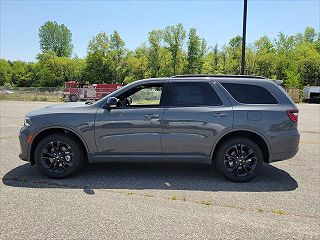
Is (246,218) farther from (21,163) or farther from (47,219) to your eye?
(21,163)

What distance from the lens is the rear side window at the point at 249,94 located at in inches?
214

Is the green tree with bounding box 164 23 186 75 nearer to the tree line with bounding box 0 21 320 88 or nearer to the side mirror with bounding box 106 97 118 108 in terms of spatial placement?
the tree line with bounding box 0 21 320 88

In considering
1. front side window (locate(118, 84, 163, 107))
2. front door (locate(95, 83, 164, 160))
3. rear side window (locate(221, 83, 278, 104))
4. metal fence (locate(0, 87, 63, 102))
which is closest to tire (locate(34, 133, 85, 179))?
front door (locate(95, 83, 164, 160))

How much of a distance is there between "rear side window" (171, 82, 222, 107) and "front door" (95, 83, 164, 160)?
36cm

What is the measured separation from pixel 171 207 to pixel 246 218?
0.98m

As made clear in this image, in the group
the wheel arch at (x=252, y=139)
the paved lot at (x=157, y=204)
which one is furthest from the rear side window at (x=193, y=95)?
the paved lot at (x=157, y=204)

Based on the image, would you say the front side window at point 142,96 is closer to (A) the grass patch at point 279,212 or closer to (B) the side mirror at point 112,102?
(B) the side mirror at point 112,102

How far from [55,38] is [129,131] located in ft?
305

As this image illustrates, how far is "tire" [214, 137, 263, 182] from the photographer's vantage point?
5.36 metres

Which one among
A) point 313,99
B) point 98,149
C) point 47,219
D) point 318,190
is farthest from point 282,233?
point 313,99

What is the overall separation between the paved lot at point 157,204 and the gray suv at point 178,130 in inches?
14.8

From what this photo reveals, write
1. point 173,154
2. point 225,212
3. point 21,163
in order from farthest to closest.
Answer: point 21,163
point 173,154
point 225,212

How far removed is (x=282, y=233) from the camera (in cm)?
348

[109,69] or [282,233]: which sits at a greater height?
[109,69]
